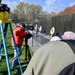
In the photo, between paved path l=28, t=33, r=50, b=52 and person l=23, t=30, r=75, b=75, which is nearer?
person l=23, t=30, r=75, b=75

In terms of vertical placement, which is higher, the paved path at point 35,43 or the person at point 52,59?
the person at point 52,59

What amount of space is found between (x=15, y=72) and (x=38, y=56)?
6.92 metres

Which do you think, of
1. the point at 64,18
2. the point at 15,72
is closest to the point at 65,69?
the point at 15,72

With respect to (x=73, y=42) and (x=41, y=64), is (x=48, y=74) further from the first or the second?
(x=73, y=42)

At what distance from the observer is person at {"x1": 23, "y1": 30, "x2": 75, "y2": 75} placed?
1.91 metres

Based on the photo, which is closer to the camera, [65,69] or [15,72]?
[65,69]

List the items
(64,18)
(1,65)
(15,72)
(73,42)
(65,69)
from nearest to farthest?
(65,69) → (73,42) → (15,72) → (1,65) → (64,18)

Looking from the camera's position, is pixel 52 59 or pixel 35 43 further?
pixel 35 43

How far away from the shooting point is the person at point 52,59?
1908mm

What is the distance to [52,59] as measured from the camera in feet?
6.29

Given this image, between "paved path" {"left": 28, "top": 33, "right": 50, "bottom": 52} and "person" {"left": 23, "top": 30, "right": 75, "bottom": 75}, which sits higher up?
"person" {"left": 23, "top": 30, "right": 75, "bottom": 75}

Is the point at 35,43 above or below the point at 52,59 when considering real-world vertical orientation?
below

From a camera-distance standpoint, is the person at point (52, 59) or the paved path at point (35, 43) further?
the paved path at point (35, 43)

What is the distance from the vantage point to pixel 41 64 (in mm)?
1922
